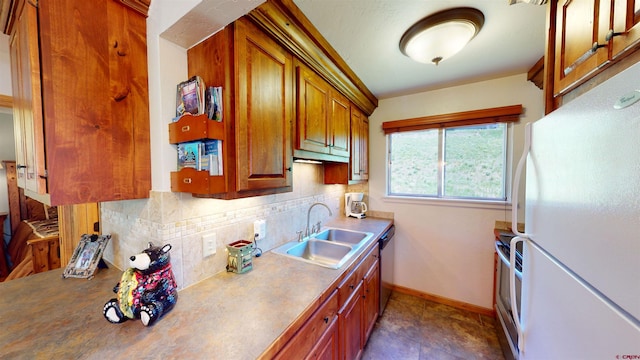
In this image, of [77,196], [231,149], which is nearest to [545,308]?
[231,149]

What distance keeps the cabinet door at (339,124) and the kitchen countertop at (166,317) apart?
109 cm

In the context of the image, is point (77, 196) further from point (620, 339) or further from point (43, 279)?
point (620, 339)

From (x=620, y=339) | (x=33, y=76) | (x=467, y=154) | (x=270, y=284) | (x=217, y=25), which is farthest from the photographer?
(x=467, y=154)

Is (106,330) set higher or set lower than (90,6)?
lower

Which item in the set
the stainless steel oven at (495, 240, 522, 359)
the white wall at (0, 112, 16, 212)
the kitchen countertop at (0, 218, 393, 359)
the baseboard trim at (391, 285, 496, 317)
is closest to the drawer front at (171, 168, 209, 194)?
the kitchen countertop at (0, 218, 393, 359)

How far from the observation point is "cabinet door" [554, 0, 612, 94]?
24.8 inches

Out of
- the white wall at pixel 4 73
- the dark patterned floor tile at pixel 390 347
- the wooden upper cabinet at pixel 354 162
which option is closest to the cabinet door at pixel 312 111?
the wooden upper cabinet at pixel 354 162

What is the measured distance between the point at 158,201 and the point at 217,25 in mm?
807

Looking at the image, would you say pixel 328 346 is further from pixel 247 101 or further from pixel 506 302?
pixel 506 302

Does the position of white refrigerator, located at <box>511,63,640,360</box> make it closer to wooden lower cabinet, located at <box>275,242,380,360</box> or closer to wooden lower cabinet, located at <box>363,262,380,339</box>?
wooden lower cabinet, located at <box>275,242,380,360</box>

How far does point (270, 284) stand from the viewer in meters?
1.04

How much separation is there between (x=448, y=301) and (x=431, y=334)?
22.9 inches

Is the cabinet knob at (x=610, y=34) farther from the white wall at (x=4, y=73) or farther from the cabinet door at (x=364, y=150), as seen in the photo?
the white wall at (x=4, y=73)

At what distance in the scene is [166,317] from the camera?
0.79 m
